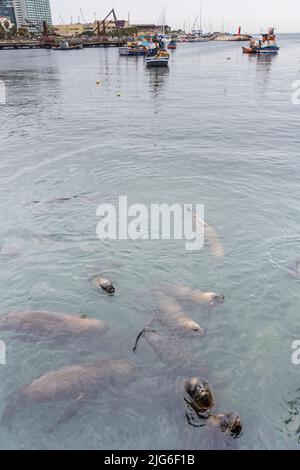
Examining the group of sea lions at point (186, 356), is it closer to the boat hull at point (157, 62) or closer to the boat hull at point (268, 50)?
the boat hull at point (157, 62)

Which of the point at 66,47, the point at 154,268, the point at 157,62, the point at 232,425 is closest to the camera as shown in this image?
the point at 232,425

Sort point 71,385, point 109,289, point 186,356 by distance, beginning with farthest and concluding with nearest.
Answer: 1. point 109,289
2. point 186,356
3. point 71,385

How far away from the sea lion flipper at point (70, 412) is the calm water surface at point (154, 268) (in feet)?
0.33

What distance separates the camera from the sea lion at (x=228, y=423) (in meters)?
7.04

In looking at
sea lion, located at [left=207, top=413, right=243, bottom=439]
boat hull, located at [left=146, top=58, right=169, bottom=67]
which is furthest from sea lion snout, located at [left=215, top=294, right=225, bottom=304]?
boat hull, located at [left=146, top=58, right=169, bottom=67]

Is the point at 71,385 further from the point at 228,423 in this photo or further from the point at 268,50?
the point at 268,50

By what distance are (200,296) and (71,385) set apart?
4464mm

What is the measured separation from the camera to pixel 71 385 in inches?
302

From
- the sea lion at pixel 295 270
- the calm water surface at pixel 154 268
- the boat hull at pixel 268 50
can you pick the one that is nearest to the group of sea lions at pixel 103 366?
the calm water surface at pixel 154 268

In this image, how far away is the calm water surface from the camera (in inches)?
292

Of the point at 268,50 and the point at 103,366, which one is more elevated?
the point at 268,50

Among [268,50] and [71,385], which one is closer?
[71,385]

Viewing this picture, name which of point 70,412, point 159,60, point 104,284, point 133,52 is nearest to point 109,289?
point 104,284

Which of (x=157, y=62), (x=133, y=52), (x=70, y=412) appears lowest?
(x=70, y=412)
